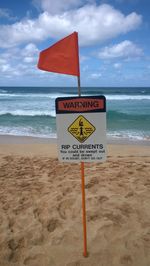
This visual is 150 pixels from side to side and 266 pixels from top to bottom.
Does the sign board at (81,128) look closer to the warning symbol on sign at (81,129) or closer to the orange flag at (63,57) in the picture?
the warning symbol on sign at (81,129)

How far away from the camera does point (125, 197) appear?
4.25 meters

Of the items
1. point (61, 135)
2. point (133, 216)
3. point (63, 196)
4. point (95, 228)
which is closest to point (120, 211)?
point (133, 216)

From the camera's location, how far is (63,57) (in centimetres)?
277

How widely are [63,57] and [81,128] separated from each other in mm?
753

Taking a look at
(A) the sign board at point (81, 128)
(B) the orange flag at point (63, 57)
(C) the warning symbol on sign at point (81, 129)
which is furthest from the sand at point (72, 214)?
(B) the orange flag at point (63, 57)

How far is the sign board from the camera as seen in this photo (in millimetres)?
2775

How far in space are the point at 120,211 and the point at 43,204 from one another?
1175 millimetres

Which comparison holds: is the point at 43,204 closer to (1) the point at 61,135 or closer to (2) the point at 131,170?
(1) the point at 61,135

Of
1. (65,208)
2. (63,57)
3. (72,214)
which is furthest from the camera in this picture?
(65,208)

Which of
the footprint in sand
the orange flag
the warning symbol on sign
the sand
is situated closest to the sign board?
the warning symbol on sign

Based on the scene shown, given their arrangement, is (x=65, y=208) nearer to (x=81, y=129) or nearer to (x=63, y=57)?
(x=81, y=129)

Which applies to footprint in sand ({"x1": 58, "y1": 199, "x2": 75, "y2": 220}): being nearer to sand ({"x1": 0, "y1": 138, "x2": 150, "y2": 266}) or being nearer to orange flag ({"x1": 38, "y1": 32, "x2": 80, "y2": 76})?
sand ({"x1": 0, "y1": 138, "x2": 150, "y2": 266})

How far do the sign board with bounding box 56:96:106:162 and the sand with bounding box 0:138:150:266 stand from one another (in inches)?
42.9

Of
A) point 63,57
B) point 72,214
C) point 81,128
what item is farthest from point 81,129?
point 72,214
